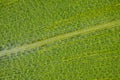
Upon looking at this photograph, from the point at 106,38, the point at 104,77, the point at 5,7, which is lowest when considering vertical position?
the point at 104,77

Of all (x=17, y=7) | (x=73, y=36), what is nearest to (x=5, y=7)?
(x=17, y=7)

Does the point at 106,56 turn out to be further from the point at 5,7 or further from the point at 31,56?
the point at 5,7

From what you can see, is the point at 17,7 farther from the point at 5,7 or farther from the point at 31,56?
the point at 31,56

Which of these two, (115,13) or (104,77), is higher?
(115,13)

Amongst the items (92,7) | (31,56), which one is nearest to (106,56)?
(92,7)

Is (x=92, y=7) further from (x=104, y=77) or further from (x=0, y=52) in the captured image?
(x=0, y=52)

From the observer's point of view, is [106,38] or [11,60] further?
[11,60]

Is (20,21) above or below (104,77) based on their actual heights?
above

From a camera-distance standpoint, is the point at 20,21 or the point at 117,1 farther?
the point at 20,21
